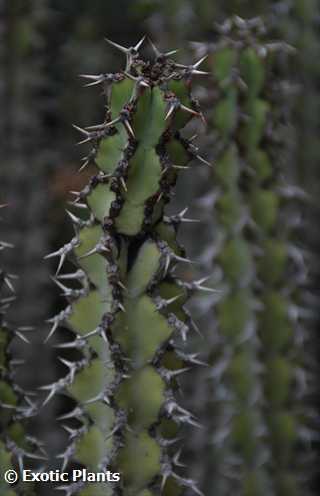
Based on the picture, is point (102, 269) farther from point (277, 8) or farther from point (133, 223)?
point (277, 8)

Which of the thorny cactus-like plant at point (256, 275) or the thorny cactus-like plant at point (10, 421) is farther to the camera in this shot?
the thorny cactus-like plant at point (256, 275)

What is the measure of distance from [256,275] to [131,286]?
90 cm

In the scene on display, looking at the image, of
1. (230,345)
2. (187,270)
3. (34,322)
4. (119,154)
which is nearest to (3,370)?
(119,154)

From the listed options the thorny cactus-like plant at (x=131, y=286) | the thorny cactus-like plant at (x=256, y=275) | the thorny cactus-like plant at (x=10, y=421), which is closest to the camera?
the thorny cactus-like plant at (x=131, y=286)

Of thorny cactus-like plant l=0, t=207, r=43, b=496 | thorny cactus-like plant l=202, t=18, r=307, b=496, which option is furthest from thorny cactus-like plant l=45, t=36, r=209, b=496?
thorny cactus-like plant l=202, t=18, r=307, b=496

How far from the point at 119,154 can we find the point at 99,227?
138 millimetres

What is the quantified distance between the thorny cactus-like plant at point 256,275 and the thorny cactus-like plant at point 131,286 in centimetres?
77

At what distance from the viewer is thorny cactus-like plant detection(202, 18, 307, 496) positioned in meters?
2.46

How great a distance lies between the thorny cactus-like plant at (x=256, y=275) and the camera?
246cm

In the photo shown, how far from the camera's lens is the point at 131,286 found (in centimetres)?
168

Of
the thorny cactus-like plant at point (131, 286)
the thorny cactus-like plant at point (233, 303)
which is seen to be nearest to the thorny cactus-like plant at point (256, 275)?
the thorny cactus-like plant at point (233, 303)

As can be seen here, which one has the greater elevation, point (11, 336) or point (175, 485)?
point (11, 336)

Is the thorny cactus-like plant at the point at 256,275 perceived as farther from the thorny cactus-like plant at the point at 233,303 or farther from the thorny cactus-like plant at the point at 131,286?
the thorny cactus-like plant at the point at 131,286

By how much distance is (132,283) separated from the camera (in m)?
1.68
